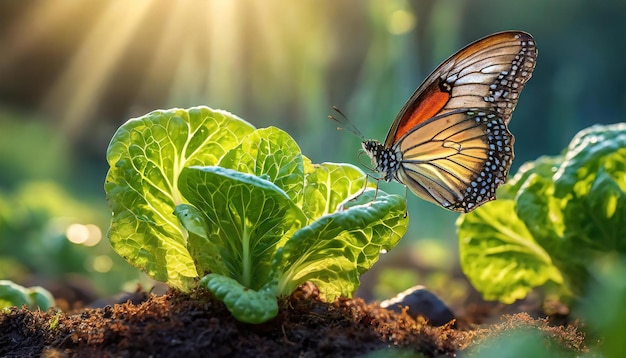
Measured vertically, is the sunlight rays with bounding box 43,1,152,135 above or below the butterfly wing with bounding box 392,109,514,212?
above

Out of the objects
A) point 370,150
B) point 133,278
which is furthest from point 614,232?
point 133,278

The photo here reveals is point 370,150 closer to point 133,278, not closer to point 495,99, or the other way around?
point 495,99

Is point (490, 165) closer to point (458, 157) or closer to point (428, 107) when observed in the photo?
point (458, 157)

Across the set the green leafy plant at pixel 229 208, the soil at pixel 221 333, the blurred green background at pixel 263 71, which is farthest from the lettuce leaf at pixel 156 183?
the blurred green background at pixel 263 71

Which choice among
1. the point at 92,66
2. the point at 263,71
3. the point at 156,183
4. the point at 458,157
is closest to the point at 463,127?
the point at 458,157

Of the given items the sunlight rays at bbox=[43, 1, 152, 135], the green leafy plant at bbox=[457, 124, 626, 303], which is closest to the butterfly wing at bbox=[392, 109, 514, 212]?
the green leafy plant at bbox=[457, 124, 626, 303]

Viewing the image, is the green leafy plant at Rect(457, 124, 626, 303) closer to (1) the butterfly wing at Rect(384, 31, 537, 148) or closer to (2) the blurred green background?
(1) the butterfly wing at Rect(384, 31, 537, 148)

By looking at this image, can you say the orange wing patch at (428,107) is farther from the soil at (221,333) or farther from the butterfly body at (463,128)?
the soil at (221,333)
